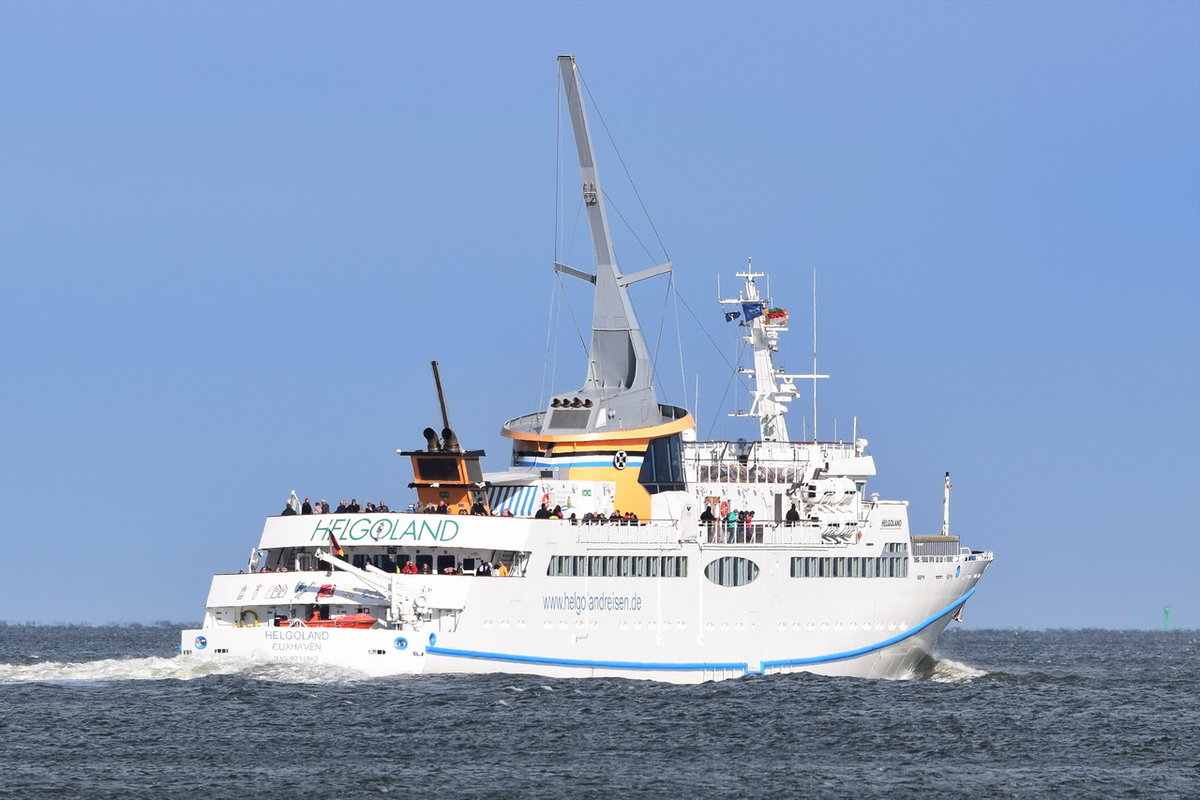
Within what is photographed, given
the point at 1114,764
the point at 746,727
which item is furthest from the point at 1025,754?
the point at 746,727

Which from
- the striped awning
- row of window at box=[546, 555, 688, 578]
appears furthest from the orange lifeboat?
the striped awning

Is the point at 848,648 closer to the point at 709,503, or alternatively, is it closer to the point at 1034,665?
the point at 709,503

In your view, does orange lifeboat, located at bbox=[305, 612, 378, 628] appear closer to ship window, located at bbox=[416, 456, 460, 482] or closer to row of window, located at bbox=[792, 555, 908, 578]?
ship window, located at bbox=[416, 456, 460, 482]

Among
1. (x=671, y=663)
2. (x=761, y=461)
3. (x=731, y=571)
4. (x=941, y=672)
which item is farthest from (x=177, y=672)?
(x=941, y=672)

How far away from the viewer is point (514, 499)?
5372cm

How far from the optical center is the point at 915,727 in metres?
42.8

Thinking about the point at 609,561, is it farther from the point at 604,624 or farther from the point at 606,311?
the point at 606,311

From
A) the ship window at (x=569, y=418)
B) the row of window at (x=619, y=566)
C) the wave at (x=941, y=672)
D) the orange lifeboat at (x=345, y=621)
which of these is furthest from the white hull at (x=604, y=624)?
the ship window at (x=569, y=418)

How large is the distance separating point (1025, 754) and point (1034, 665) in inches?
1704

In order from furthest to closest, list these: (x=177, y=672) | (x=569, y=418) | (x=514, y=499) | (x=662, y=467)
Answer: (x=662, y=467)
(x=569, y=418)
(x=514, y=499)
(x=177, y=672)

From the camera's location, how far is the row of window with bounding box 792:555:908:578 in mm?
53344

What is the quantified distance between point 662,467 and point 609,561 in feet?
22.7

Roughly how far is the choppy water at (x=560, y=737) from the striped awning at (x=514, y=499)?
242 inches

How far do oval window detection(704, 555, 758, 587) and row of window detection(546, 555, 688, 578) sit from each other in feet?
2.79
